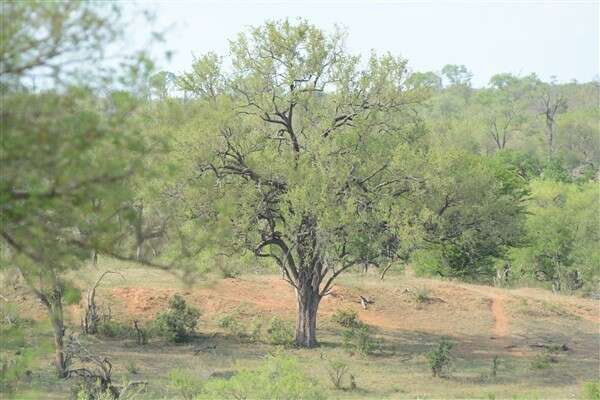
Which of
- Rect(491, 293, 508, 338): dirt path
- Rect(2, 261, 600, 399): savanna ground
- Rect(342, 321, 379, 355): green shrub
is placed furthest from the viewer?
Rect(491, 293, 508, 338): dirt path

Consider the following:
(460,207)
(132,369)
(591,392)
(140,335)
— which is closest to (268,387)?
(591,392)

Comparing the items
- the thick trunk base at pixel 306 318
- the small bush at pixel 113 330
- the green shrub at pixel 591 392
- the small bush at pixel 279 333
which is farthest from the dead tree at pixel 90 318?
the green shrub at pixel 591 392

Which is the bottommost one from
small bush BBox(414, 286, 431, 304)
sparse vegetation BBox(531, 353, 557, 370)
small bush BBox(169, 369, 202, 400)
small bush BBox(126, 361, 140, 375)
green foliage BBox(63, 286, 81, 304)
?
sparse vegetation BBox(531, 353, 557, 370)

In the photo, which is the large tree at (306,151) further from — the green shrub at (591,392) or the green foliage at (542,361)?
the green shrub at (591,392)

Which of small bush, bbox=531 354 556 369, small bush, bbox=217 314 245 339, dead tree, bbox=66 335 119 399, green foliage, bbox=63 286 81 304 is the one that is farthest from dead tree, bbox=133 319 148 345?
green foliage, bbox=63 286 81 304

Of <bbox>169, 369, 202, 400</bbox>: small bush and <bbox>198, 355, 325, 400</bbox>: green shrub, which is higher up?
<bbox>198, 355, 325, 400</bbox>: green shrub

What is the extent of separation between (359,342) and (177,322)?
17.0 feet

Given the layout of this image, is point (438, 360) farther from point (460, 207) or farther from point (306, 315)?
point (460, 207)

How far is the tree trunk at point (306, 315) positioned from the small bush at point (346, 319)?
3029 mm

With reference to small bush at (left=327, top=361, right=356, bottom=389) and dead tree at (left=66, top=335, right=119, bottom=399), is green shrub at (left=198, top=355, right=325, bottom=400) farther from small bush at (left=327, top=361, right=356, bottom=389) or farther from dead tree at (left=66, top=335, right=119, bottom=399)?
small bush at (left=327, top=361, right=356, bottom=389)

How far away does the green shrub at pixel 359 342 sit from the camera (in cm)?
2388

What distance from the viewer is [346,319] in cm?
2806

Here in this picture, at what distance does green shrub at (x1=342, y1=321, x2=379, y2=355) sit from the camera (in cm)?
2388

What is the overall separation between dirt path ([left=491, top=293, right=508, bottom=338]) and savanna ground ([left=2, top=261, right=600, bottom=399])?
1.4 inches
